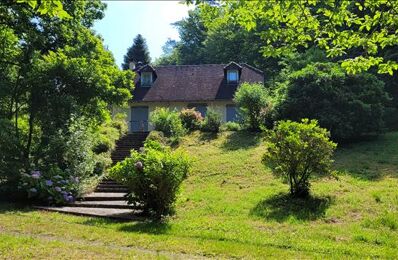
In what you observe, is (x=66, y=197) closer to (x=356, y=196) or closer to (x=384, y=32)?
(x=356, y=196)

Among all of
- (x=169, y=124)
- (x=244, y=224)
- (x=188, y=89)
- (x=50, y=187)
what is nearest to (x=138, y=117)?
(x=188, y=89)

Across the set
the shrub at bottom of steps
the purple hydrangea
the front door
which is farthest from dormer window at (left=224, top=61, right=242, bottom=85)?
the purple hydrangea

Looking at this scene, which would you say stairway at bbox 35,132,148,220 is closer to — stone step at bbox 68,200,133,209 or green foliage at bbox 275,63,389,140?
stone step at bbox 68,200,133,209

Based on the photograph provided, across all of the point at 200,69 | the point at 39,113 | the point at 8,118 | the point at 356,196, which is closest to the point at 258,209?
the point at 356,196

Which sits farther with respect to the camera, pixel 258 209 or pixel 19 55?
pixel 19 55

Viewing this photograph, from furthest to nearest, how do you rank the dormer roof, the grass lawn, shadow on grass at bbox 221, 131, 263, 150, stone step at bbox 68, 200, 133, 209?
the dormer roof → shadow on grass at bbox 221, 131, 263, 150 → stone step at bbox 68, 200, 133, 209 → the grass lawn

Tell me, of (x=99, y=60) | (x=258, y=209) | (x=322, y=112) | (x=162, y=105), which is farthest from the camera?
(x=162, y=105)

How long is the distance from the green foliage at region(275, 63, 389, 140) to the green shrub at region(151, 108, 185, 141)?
5.39m

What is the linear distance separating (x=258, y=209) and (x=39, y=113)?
29.6 ft

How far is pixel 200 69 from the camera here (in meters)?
36.2

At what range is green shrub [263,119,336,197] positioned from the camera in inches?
508

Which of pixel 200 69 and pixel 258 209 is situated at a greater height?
pixel 200 69

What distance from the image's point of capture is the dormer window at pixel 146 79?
34.8 m

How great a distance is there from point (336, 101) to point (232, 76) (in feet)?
44.2
